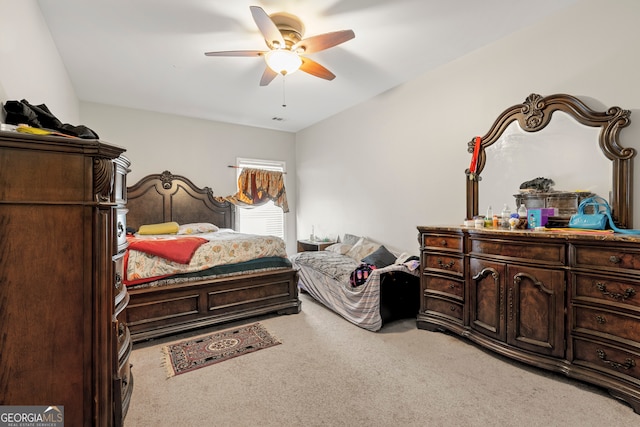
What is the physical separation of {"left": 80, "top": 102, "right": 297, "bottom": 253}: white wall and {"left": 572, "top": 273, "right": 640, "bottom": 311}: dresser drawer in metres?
4.67

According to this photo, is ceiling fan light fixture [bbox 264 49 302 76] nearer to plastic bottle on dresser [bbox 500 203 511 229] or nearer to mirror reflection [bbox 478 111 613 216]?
mirror reflection [bbox 478 111 613 216]

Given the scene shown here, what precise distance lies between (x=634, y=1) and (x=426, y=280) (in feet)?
8.50

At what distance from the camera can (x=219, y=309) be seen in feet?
9.62

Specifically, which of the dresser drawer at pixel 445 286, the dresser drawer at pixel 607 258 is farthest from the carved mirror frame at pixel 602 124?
the dresser drawer at pixel 445 286

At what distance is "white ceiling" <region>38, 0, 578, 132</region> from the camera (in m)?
2.27

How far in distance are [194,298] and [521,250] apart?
2.86 meters

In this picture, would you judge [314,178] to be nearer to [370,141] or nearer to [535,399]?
[370,141]

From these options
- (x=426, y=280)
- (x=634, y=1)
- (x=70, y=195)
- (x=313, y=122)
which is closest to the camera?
(x=70, y=195)

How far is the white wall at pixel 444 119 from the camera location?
85.3 inches

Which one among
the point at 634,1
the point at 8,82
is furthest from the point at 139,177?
the point at 634,1

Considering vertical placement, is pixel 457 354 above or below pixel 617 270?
below

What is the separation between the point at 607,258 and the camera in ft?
5.88

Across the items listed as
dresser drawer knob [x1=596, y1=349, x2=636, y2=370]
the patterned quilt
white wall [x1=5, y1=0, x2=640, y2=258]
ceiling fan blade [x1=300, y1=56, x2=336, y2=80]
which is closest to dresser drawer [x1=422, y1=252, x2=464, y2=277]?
white wall [x1=5, y1=0, x2=640, y2=258]

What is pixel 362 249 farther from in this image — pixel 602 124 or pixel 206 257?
pixel 602 124
